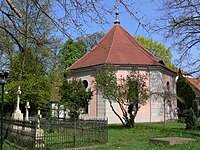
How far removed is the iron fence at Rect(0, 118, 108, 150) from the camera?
11234 mm

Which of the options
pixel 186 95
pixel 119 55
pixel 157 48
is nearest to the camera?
pixel 119 55

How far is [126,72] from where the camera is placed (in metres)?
30.4

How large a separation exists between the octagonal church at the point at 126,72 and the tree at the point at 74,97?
5.76 ft

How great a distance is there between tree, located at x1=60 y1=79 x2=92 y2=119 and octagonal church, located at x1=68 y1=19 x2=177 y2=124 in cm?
176

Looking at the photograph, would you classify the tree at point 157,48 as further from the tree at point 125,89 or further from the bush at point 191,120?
the bush at point 191,120

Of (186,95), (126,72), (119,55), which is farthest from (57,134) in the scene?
(186,95)

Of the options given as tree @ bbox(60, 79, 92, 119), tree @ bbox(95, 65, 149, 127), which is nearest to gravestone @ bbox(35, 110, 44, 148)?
tree @ bbox(95, 65, 149, 127)

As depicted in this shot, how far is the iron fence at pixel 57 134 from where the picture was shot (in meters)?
11.2

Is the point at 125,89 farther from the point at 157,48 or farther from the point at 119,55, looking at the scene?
the point at 157,48

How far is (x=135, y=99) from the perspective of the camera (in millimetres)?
21922

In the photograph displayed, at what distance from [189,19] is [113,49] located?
45.1ft

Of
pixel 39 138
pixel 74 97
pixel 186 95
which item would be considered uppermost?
pixel 186 95

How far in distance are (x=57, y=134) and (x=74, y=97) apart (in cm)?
1624

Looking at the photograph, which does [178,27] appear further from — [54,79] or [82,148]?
[54,79]
